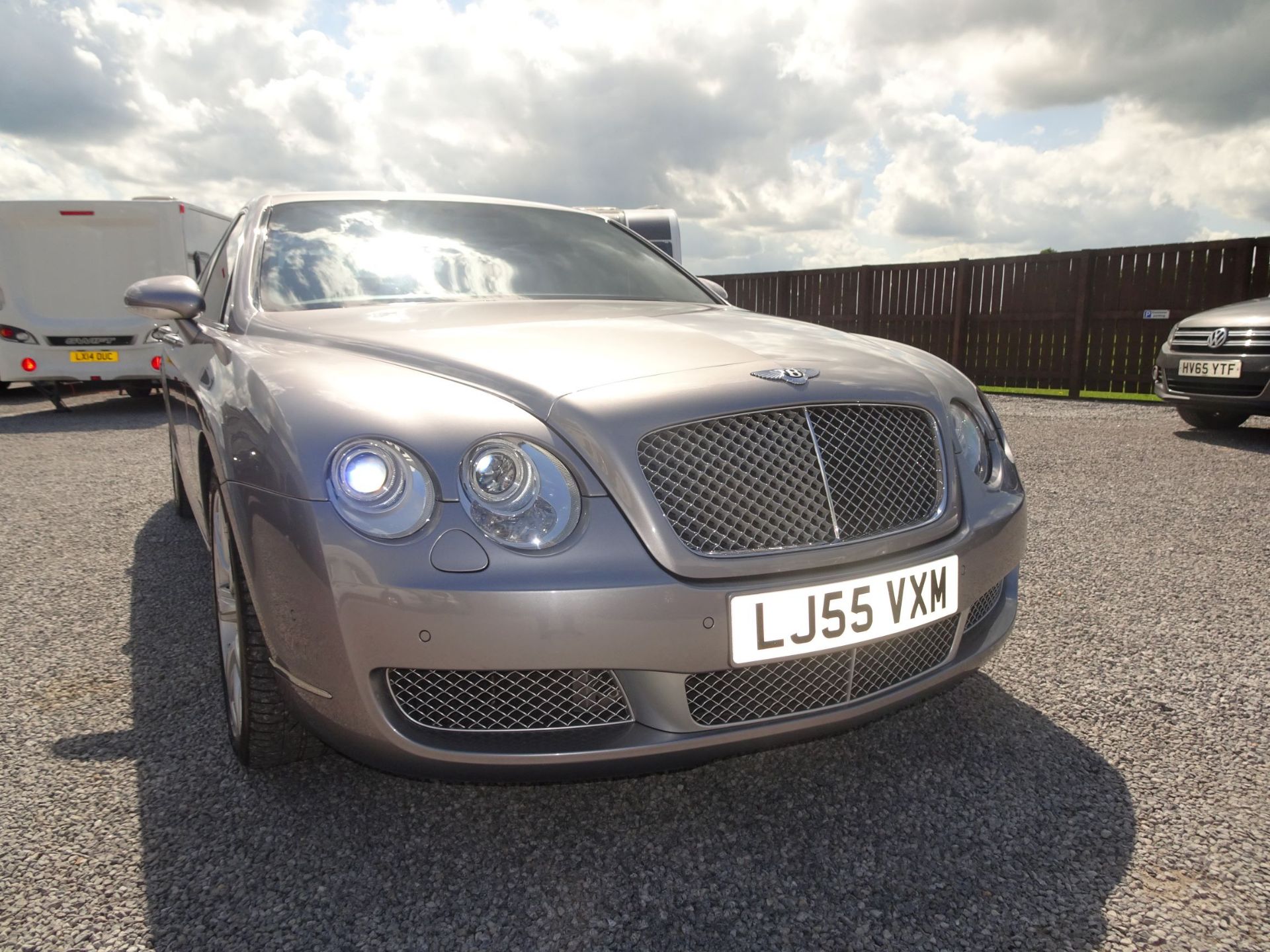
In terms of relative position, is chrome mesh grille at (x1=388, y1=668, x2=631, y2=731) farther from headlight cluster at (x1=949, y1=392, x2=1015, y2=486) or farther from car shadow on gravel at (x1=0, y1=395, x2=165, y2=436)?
car shadow on gravel at (x1=0, y1=395, x2=165, y2=436)

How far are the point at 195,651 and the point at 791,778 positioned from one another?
196 cm

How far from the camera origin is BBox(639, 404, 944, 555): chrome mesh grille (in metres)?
1.74

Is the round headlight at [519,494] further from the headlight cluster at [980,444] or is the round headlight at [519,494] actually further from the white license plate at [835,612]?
the headlight cluster at [980,444]

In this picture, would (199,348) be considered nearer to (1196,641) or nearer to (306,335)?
(306,335)

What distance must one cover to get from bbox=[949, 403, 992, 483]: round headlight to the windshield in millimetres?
1255

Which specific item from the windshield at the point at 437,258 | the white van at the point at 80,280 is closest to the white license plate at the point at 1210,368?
the windshield at the point at 437,258

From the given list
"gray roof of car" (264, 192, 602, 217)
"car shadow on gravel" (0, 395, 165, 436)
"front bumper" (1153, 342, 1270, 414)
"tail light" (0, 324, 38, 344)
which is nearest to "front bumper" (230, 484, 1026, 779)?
"gray roof of car" (264, 192, 602, 217)

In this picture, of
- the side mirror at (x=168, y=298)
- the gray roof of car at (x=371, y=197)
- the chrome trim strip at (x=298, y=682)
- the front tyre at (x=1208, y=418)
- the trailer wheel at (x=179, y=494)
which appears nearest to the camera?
the chrome trim strip at (x=298, y=682)

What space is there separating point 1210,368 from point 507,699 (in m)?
7.27

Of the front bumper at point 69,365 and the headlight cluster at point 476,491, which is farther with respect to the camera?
the front bumper at point 69,365

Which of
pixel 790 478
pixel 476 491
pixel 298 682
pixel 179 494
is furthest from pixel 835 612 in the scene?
pixel 179 494

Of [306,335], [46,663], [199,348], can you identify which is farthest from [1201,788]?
[46,663]

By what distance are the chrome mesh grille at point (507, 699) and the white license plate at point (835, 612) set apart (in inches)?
10.2

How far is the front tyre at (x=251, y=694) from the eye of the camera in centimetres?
193
